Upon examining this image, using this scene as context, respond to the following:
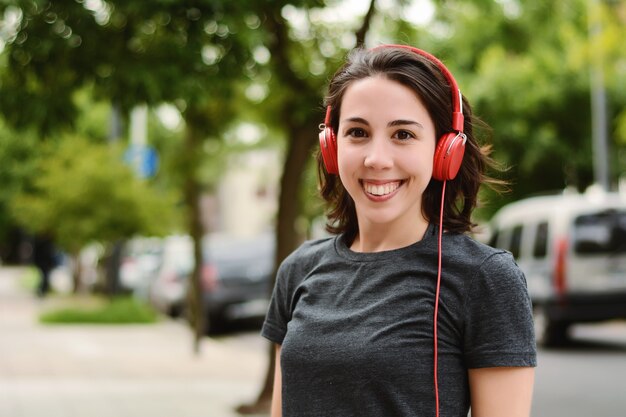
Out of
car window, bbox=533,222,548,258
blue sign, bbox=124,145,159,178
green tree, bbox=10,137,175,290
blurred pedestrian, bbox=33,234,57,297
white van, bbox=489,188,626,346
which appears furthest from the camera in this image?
blurred pedestrian, bbox=33,234,57,297

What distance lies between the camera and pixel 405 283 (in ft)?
6.96

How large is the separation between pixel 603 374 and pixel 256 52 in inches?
237

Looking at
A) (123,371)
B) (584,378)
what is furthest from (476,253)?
(123,371)

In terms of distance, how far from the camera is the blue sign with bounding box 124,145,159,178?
17266mm

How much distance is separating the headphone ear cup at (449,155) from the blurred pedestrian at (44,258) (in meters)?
23.3

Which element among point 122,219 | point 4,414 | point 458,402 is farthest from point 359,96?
point 122,219

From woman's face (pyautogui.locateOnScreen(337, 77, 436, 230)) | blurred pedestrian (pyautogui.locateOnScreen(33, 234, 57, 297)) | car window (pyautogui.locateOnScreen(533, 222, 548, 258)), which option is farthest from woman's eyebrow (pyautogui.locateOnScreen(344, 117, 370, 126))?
blurred pedestrian (pyautogui.locateOnScreen(33, 234, 57, 297))

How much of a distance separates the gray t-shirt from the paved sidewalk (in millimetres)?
5971

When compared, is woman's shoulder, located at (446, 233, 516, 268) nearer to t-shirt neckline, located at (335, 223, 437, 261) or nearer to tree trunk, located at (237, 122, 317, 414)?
t-shirt neckline, located at (335, 223, 437, 261)

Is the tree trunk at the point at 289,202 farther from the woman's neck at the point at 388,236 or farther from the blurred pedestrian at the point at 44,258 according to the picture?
the blurred pedestrian at the point at 44,258

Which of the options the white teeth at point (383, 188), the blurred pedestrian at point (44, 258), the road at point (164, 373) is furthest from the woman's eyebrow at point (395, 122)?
the blurred pedestrian at point (44, 258)

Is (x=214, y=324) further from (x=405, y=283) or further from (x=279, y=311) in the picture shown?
(x=405, y=283)

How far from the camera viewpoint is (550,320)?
12.8 m

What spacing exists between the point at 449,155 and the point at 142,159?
1591cm
